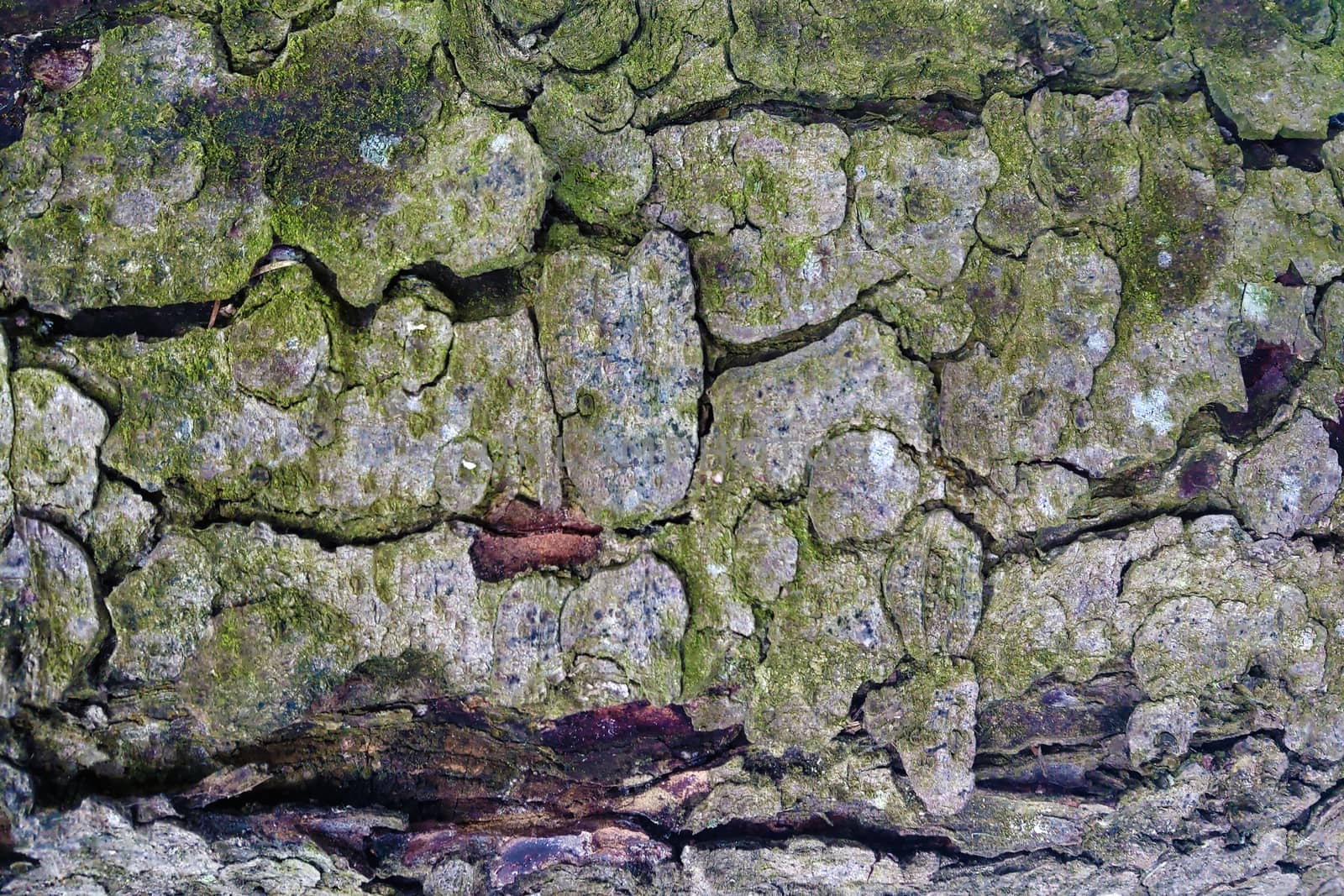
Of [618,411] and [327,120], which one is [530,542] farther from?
[327,120]

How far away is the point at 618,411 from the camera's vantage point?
1.83 metres

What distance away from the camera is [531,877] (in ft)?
6.67

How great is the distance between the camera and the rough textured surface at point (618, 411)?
5.95ft

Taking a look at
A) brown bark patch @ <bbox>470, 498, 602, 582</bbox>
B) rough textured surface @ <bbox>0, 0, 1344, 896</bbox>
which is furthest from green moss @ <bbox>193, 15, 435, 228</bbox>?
brown bark patch @ <bbox>470, 498, 602, 582</bbox>

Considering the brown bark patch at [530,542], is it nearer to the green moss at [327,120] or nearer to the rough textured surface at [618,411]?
the rough textured surface at [618,411]

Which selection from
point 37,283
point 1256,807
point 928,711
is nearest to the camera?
point 37,283

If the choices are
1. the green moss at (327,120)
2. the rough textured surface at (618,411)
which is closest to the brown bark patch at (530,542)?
the rough textured surface at (618,411)

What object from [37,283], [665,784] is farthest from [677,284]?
[37,283]

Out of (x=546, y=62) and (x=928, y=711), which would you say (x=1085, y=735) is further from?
(x=546, y=62)

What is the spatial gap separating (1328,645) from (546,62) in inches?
79.8

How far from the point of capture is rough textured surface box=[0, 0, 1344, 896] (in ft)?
5.95

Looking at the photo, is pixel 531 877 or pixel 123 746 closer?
pixel 123 746

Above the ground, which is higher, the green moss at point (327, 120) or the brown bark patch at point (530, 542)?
the green moss at point (327, 120)

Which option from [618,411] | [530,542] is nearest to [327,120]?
[618,411]
